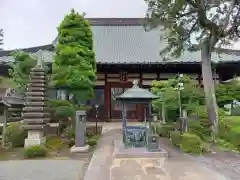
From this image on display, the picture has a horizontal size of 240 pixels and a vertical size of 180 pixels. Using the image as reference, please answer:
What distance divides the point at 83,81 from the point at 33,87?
2236 millimetres

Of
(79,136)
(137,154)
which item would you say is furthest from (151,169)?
(79,136)

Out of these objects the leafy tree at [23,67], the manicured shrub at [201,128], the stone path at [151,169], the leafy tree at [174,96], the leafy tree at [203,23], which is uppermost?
the leafy tree at [203,23]

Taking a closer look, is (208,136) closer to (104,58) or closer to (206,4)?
(206,4)

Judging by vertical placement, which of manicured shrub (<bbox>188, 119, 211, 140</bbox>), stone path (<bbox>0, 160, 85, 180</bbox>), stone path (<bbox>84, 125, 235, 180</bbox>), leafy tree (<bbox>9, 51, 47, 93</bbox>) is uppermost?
leafy tree (<bbox>9, 51, 47, 93</bbox>)

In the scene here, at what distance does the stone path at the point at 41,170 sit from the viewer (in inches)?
283

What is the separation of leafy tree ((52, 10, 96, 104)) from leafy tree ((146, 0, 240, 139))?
10.9 feet

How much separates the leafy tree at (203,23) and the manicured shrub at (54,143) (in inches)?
269

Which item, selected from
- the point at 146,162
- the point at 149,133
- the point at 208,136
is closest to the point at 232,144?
the point at 208,136

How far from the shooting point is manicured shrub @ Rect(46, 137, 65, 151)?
1191cm

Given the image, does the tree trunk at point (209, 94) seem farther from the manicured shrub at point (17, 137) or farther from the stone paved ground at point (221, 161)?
the manicured shrub at point (17, 137)

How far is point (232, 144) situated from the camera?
11.6m

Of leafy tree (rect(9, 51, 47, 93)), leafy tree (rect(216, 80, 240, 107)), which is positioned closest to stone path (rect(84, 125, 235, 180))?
leafy tree (rect(9, 51, 47, 93))

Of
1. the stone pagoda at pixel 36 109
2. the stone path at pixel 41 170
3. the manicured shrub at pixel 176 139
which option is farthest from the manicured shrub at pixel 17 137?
the manicured shrub at pixel 176 139

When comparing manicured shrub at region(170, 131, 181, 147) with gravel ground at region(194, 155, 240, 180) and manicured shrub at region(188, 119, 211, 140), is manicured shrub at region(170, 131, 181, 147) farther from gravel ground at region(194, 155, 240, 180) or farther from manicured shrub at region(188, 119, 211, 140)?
gravel ground at region(194, 155, 240, 180)
